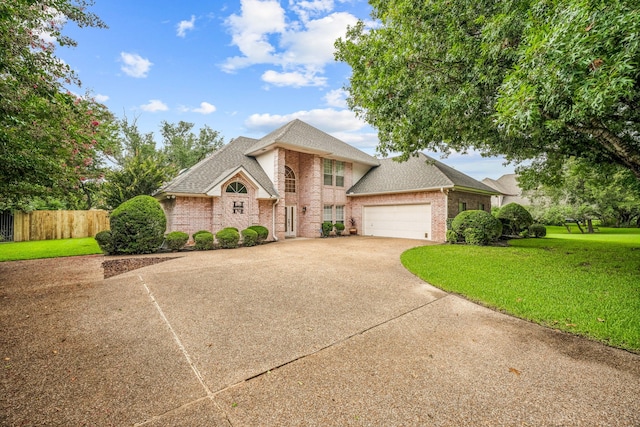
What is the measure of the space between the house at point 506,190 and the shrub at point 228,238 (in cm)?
3169

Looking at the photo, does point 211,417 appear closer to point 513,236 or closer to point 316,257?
point 316,257

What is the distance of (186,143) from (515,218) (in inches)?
1293

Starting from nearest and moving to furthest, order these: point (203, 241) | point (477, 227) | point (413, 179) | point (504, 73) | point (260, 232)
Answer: point (504, 73)
point (203, 241)
point (477, 227)
point (260, 232)
point (413, 179)

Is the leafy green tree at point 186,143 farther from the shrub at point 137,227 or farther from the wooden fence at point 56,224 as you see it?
the shrub at point 137,227

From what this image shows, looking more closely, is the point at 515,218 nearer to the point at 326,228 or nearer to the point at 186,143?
the point at 326,228

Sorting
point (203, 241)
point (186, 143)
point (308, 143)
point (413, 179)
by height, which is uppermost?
point (186, 143)

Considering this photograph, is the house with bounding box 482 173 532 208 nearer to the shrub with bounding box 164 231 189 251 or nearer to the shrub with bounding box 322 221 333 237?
the shrub with bounding box 322 221 333 237

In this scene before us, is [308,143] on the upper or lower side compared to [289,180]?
upper

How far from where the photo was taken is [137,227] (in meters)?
10.5

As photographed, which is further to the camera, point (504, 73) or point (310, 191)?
point (310, 191)

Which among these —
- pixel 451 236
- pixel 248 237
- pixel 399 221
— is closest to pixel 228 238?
pixel 248 237

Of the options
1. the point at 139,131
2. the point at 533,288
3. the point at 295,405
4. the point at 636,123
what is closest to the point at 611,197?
the point at 636,123

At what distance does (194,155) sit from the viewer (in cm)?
2988

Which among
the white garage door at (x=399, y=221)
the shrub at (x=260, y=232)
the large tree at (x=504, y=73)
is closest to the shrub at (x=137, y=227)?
the shrub at (x=260, y=232)
